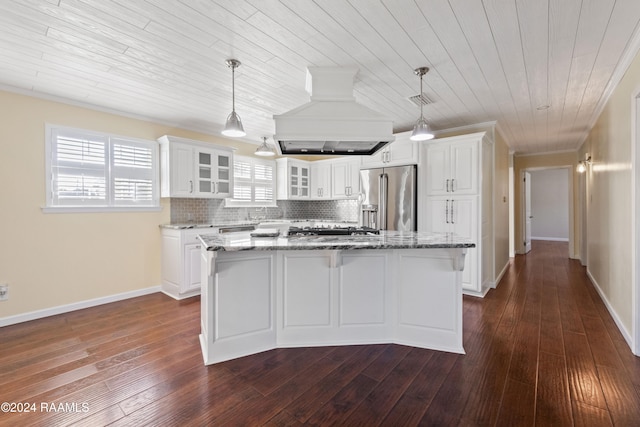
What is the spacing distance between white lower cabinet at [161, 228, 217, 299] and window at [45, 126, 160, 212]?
2.15ft

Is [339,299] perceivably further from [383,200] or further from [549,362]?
[383,200]

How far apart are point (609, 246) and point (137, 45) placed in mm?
5022

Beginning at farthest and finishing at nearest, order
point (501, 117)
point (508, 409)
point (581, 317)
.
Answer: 1. point (501, 117)
2. point (581, 317)
3. point (508, 409)

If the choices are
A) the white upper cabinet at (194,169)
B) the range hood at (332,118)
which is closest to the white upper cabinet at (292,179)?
the white upper cabinet at (194,169)

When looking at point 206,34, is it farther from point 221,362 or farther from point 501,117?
point 501,117

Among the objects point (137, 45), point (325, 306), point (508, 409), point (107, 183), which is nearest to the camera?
point (508, 409)

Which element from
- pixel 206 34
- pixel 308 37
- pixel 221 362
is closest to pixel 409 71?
pixel 308 37

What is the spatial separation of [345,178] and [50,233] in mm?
4342

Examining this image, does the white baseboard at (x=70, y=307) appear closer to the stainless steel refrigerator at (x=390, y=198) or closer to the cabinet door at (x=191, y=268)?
the cabinet door at (x=191, y=268)

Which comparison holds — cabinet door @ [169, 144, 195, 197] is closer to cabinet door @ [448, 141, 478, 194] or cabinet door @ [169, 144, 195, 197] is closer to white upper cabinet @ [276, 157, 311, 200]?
white upper cabinet @ [276, 157, 311, 200]

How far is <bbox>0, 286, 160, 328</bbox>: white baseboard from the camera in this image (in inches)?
119

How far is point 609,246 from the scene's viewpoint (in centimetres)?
324

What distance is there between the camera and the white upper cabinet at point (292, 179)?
5.73 metres

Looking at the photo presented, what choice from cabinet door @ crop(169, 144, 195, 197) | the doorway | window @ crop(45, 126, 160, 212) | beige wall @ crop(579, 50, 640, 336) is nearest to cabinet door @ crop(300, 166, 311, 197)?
cabinet door @ crop(169, 144, 195, 197)
